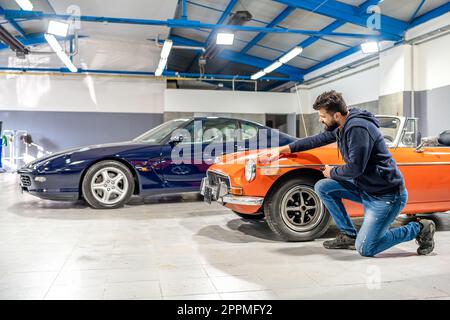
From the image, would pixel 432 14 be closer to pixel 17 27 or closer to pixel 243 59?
pixel 243 59

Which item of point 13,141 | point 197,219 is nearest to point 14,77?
point 13,141

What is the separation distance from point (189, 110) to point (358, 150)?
13.0 meters

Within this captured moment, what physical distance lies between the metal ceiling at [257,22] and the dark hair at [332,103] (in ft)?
23.8

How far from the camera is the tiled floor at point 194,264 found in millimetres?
2340

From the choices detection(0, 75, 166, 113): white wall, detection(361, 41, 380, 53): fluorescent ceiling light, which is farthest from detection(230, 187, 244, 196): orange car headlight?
detection(0, 75, 166, 113): white wall

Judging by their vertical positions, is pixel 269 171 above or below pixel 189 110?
below

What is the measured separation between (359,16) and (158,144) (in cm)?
696

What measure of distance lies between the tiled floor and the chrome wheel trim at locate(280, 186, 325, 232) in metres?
0.19

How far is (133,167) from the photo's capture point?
5.39 m

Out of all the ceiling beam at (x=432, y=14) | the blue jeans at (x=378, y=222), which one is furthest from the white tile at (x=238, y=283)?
the ceiling beam at (x=432, y=14)

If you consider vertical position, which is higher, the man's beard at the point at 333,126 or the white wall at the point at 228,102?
the white wall at the point at 228,102

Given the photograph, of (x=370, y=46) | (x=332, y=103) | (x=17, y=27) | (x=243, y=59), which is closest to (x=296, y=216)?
(x=332, y=103)

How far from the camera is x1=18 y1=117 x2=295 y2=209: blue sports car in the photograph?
519 cm

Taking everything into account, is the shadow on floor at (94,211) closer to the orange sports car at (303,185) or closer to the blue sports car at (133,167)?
the blue sports car at (133,167)
